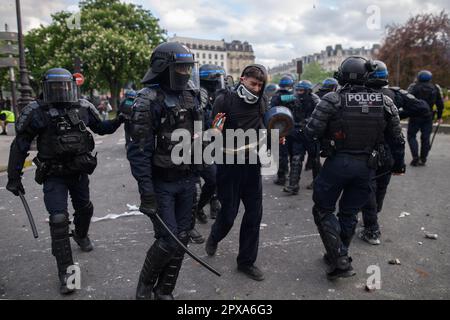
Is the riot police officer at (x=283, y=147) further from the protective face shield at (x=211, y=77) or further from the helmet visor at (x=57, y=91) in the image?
the helmet visor at (x=57, y=91)

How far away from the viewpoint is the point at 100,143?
45.4ft

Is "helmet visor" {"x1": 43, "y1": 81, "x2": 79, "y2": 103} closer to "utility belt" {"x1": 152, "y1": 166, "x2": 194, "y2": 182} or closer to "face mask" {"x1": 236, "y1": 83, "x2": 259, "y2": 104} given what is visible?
"utility belt" {"x1": 152, "y1": 166, "x2": 194, "y2": 182}

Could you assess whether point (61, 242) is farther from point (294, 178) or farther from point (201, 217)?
point (294, 178)

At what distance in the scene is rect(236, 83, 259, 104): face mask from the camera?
10.6ft

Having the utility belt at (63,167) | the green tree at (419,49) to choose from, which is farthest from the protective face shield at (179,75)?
the green tree at (419,49)

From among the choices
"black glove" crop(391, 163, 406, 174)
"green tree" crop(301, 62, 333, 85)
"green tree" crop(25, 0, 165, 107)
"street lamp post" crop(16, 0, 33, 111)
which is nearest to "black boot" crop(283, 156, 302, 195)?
"black glove" crop(391, 163, 406, 174)

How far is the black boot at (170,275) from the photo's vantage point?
2848 mm

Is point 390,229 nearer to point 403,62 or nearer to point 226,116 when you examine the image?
point 226,116

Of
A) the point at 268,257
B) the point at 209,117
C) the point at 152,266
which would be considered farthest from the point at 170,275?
the point at 209,117

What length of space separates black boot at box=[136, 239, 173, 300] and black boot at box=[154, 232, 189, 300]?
6cm

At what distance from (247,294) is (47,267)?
213 centimetres

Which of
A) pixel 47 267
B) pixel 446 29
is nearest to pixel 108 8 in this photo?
pixel 446 29

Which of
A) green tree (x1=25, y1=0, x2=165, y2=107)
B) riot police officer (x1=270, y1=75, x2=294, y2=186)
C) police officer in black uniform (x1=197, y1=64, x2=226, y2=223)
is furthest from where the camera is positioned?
green tree (x1=25, y1=0, x2=165, y2=107)

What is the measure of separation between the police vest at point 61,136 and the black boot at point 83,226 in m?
0.73
